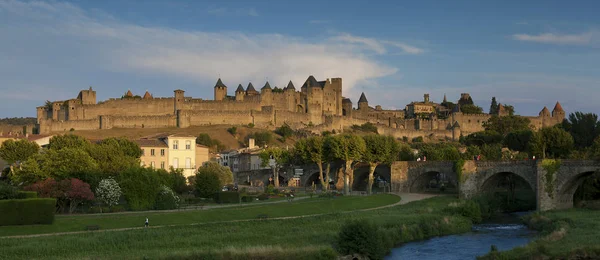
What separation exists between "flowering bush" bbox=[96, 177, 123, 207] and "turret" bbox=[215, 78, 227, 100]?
292 ft

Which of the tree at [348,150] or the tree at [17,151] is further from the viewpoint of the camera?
the tree at [348,150]

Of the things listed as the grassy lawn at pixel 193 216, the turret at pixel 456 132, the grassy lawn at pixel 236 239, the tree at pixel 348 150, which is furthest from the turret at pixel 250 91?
the grassy lawn at pixel 236 239

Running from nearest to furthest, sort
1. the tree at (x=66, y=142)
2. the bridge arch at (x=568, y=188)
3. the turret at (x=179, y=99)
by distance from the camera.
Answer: the bridge arch at (x=568, y=188), the tree at (x=66, y=142), the turret at (x=179, y=99)

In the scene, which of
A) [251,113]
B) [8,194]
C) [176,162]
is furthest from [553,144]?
[251,113]

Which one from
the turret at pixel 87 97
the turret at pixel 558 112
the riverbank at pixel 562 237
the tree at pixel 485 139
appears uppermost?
the turret at pixel 87 97

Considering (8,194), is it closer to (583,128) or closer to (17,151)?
(17,151)

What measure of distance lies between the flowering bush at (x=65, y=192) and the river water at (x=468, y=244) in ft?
57.6

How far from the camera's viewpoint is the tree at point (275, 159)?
238 feet

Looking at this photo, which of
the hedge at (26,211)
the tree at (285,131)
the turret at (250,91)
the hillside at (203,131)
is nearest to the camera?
the hedge at (26,211)

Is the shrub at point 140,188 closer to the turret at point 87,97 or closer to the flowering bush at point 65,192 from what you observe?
A: the flowering bush at point 65,192

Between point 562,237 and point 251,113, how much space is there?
89.7m

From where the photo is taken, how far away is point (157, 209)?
42719mm

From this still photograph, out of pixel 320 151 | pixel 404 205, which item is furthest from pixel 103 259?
pixel 320 151

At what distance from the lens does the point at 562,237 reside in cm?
3428
